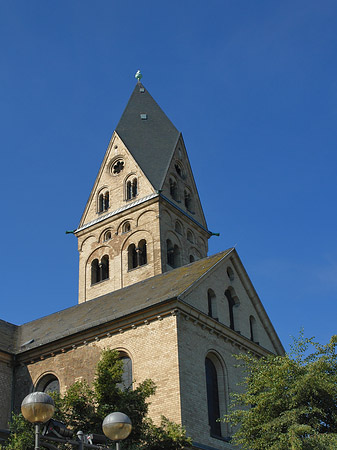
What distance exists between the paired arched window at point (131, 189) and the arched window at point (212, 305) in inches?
835

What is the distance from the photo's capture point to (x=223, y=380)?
2583cm

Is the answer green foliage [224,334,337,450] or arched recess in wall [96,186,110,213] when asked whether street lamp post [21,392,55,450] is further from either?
arched recess in wall [96,186,110,213]

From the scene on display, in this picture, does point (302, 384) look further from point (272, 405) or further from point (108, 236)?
point (108, 236)

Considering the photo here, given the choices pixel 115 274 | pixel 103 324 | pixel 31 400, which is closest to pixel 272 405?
pixel 103 324

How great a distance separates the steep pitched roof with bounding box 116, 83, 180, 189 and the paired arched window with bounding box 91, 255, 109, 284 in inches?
267

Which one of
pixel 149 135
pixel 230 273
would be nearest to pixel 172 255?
pixel 149 135

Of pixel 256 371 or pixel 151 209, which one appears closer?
pixel 256 371

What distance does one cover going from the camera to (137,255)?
44.7m

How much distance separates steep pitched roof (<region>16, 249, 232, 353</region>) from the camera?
86.0ft

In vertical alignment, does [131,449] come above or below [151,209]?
below

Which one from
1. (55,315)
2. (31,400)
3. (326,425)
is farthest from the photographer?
(55,315)

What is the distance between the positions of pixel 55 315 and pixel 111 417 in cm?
2468

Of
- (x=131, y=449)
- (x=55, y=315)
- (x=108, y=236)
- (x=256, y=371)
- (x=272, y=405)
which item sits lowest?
(x=131, y=449)

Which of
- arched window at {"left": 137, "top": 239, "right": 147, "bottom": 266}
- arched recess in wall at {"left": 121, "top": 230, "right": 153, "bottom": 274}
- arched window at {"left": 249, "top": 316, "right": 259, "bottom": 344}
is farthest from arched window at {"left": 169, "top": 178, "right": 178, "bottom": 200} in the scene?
arched window at {"left": 249, "top": 316, "right": 259, "bottom": 344}
